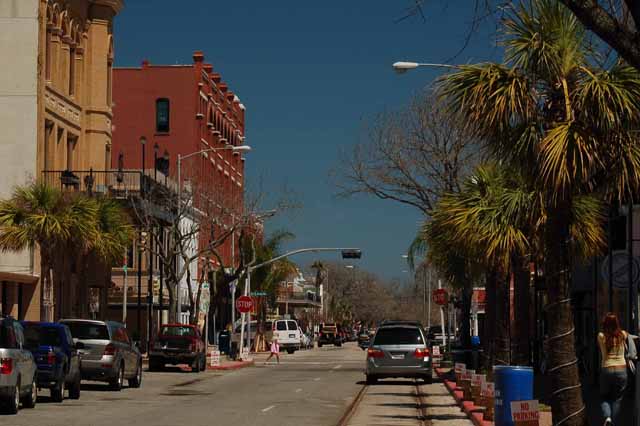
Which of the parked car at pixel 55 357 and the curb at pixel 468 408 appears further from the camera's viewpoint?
the parked car at pixel 55 357

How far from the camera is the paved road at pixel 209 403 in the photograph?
2248 centimetres

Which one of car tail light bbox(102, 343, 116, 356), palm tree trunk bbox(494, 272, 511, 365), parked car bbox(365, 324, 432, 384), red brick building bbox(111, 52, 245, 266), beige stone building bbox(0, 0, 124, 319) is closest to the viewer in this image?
palm tree trunk bbox(494, 272, 511, 365)

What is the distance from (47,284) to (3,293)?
109 inches

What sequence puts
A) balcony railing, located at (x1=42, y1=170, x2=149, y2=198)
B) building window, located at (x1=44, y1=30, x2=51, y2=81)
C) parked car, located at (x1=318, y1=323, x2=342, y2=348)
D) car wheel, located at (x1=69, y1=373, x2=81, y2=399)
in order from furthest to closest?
1. parked car, located at (x1=318, y1=323, x2=342, y2=348)
2. building window, located at (x1=44, y1=30, x2=51, y2=81)
3. balcony railing, located at (x1=42, y1=170, x2=149, y2=198)
4. car wheel, located at (x1=69, y1=373, x2=81, y2=399)

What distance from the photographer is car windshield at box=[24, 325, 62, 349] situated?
91.6ft

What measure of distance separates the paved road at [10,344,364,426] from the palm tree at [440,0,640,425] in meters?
6.38

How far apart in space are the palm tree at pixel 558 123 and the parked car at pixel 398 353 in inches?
706

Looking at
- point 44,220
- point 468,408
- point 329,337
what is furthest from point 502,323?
point 329,337

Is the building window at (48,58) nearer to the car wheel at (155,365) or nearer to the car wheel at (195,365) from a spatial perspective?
the car wheel at (155,365)

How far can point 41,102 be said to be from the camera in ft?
156

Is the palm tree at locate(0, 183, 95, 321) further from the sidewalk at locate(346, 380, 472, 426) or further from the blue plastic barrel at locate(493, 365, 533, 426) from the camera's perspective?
the blue plastic barrel at locate(493, 365, 533, 426)

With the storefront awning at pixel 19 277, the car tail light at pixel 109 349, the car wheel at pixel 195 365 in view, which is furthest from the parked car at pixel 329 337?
the car tail light at pixel 109 349

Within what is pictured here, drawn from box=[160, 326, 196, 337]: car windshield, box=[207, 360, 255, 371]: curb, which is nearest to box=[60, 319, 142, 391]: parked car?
box=[160, 326, 196, 337]: car windshield

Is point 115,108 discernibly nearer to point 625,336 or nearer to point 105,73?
point 105,73
